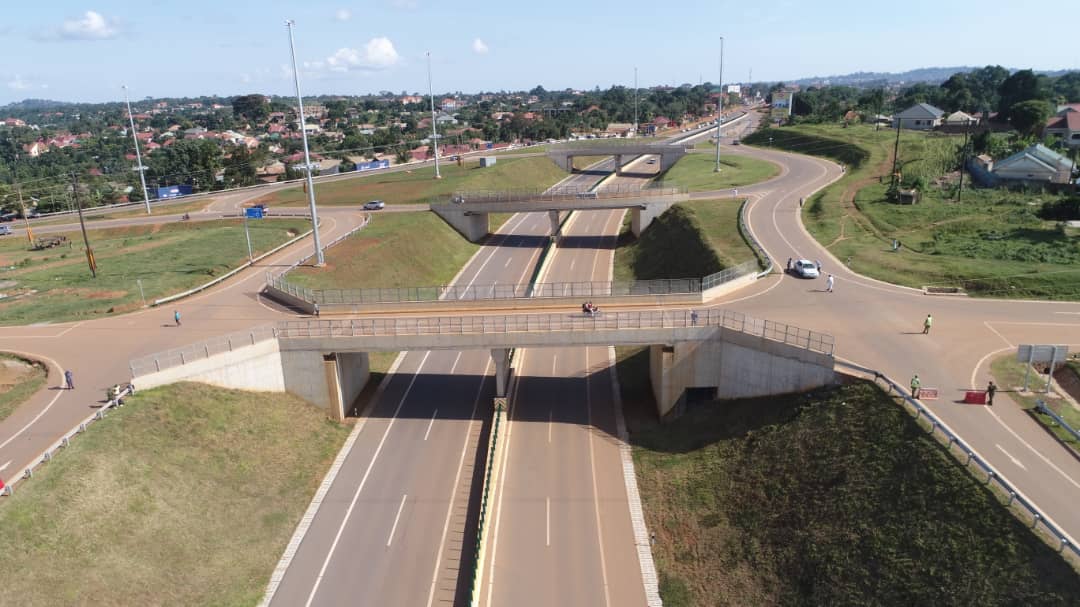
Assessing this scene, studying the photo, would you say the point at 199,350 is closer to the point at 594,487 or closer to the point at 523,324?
the point at 523,324

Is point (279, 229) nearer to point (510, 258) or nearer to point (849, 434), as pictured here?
point (510, 258)

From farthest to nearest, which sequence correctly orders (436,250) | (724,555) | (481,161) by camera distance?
(481,161) < (436,250) < (724,555)

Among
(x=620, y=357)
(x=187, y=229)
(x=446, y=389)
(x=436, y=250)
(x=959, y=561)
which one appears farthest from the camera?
(x=187, y=229)

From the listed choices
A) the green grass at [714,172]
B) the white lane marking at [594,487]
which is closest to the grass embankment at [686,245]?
the green grass at [714,172]

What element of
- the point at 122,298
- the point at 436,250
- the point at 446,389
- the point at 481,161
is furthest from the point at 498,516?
the point at 481,161

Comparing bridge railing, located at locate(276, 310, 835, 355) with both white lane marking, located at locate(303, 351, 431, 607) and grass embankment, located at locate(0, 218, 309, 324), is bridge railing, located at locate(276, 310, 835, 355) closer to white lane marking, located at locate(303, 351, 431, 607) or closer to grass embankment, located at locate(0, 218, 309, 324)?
white lane marking, located at locate(303, 351, 431, 607)

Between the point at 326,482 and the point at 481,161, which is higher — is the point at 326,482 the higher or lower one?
the lower one

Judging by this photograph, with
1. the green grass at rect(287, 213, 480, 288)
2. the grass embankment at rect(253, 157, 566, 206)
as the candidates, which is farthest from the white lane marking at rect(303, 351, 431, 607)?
the grass embankment at rect(253, 157, 566, 206)

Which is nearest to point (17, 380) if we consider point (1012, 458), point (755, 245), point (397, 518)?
point (397, 518)
